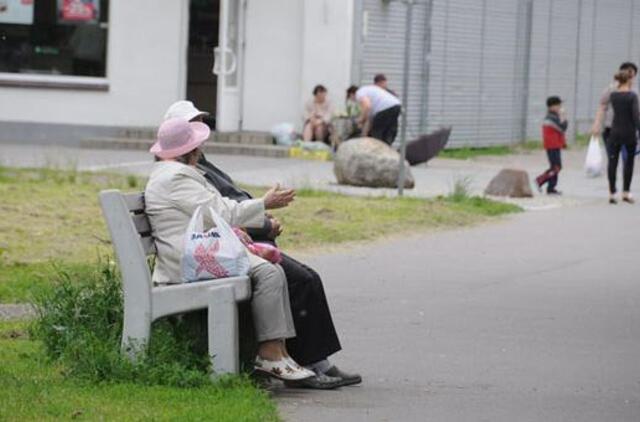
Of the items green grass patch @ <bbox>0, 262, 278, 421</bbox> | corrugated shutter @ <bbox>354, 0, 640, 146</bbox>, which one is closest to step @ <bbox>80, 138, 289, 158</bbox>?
corrugated shutter @ <bbox>354, 0, 640, 146</bbox>

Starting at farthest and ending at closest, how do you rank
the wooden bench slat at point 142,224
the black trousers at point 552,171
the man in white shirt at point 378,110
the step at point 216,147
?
1. the step at point 216,147
2. the man in white shirt at point 378,110
3. the black trousers at point 552,171
4. the wooden bench slat at point 142,224

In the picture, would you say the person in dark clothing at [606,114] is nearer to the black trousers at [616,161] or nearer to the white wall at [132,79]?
the black trousers at [616,161]

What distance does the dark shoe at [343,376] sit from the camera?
8578 mm

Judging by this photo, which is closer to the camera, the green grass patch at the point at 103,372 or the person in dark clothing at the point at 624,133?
the green grass patch at the point at 103,372

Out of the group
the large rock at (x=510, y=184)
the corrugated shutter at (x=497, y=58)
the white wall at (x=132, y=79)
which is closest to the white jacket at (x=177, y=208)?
the large rock at (x=510, y=184)

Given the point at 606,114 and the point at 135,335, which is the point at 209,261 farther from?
the point at 606,114

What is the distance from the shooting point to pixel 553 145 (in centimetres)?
2169

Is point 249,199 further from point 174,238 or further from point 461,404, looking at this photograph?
point 461,404

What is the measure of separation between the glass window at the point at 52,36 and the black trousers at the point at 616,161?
34.5 ft

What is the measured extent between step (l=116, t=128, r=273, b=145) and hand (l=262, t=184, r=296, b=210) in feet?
61.7

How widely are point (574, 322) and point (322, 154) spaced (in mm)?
15053

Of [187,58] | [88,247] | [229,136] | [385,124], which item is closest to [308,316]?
[88,247]

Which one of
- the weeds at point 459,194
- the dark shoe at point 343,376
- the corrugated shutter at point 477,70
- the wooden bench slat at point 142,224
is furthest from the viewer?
the corrugated shutter at point 477,70

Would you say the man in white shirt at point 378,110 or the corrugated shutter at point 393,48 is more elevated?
the corrugated shutter at point 393,48
